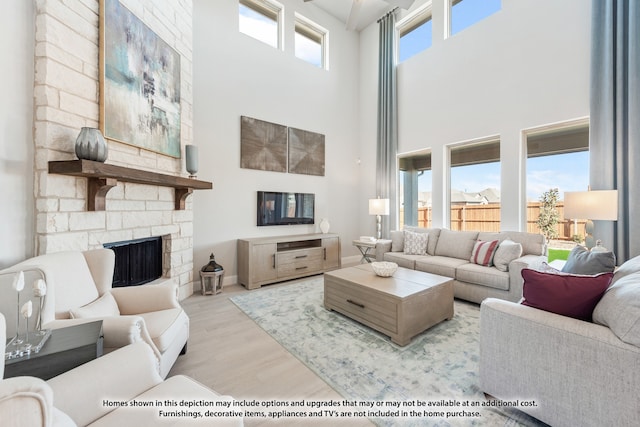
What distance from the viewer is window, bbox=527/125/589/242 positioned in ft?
10.9

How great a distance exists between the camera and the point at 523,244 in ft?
10.9

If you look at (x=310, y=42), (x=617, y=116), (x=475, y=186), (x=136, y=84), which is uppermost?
(x=310, y=42)

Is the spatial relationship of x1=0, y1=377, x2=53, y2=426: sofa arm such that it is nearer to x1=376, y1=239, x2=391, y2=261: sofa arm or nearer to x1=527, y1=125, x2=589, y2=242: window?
x1=376, y1=239, x2=391, y2=261: sofa arm

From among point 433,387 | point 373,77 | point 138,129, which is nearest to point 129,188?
point 138,129

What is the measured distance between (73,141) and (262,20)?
383 cm

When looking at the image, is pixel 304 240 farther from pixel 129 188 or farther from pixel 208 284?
pixel 129 188

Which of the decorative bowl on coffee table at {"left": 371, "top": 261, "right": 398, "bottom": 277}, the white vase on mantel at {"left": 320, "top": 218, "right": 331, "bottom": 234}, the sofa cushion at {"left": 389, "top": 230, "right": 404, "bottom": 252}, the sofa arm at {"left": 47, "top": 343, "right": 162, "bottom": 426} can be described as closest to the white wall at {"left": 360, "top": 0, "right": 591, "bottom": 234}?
the sofa cushion at {"left": 389, "top": 230, "right": 404, "bottom": 252}

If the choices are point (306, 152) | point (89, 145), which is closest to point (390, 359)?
point (89, 145)

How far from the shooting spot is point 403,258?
3.86 metres

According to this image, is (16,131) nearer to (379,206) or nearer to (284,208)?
(284,208)

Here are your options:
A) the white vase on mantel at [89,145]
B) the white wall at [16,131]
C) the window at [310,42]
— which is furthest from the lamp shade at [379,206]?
the white wall at [16,131]

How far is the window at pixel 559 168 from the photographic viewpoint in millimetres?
3311

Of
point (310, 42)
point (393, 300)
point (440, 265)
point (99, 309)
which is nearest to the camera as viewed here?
point (99, 309)

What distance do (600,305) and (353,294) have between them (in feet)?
5.63
